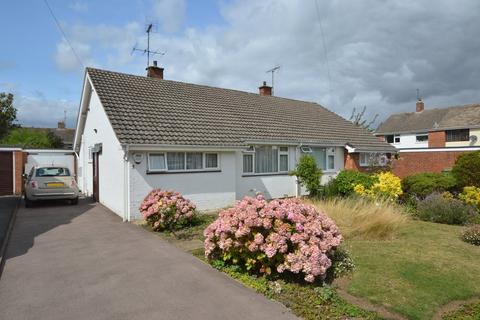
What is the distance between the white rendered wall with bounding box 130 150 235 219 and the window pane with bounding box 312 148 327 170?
20.2 feet

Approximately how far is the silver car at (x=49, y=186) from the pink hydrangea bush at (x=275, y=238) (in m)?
9.82

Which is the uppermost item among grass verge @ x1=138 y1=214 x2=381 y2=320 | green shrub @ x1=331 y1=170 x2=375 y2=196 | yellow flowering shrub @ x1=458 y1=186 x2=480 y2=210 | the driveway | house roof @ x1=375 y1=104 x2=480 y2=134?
house roof @ x1=375 y1=104 x2=480 y2=134

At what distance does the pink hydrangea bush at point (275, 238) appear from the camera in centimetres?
583

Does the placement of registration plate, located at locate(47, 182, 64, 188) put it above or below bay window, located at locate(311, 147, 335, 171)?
below

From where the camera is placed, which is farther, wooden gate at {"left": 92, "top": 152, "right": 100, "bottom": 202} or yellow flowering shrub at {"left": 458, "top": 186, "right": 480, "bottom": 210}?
wooden gate at {"left": 92, "top": 152, "right": 100, "bottom": 202}

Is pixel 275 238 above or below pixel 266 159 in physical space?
below

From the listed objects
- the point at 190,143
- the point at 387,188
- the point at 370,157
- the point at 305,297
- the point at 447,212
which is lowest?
the point at 305,297

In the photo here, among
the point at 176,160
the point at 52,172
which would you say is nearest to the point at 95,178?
the point at 52,172

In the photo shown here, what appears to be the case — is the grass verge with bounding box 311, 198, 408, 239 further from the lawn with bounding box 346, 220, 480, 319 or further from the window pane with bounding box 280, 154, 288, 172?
the window pane with bounding box 280, 154, 288, 172

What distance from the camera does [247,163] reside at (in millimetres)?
15719

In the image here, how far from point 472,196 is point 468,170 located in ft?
6.16

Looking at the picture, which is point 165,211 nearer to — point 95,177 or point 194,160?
point 194,160

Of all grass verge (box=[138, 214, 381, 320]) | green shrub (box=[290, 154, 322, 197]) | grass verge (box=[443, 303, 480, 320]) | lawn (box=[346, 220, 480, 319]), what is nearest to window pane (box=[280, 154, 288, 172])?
green shrub (box=[290, 154, 322, 197])

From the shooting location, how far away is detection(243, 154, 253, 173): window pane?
1560cm
